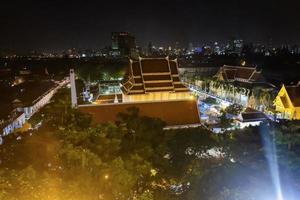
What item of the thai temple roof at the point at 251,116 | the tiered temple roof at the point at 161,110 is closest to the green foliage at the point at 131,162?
the tiered temple roof at the point at 161,110

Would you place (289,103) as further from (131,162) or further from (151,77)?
(131,162)

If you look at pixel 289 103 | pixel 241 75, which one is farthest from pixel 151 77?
pixel 241 75

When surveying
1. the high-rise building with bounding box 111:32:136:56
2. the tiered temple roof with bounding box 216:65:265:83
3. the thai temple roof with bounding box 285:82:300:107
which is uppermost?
the high-rise building with bounding box 111:32:136:56

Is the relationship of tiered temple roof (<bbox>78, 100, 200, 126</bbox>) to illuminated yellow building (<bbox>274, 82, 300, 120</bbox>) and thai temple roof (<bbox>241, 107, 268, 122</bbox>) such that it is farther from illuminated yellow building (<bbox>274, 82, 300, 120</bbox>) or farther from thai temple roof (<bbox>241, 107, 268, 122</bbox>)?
illuminated yellow building (<bbox>274, 82, 300, 120</bbox>)

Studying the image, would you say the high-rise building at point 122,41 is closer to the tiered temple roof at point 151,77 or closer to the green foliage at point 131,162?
the tiered temple roof at point 151,77

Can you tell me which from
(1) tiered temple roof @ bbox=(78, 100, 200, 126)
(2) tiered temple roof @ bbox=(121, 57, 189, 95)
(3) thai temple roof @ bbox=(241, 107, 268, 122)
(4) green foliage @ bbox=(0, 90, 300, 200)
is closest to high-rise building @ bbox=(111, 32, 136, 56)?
(2) tiered temple roof @ bbox=(121, 57, 189, 95)

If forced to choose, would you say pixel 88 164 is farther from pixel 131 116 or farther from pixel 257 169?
pixel 257 169
